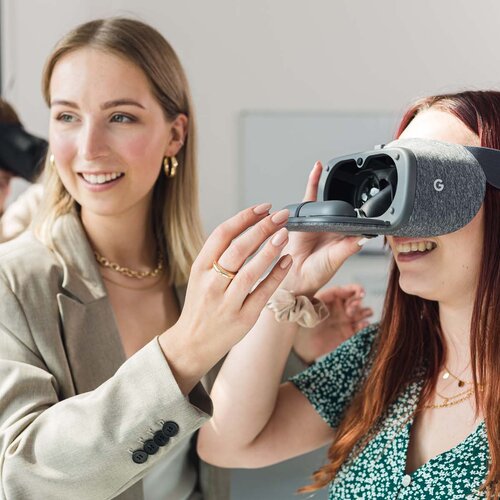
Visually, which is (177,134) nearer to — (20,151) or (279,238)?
(20,151)

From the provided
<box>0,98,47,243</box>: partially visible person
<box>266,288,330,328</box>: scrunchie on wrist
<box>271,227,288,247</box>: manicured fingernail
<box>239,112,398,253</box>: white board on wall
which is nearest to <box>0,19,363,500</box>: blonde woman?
<box>271,227,288,247</box>: manicured fingernail

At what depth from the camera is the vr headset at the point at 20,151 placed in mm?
1939

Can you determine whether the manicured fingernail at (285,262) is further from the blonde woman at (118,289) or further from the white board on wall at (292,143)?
the white board on wall at (292,143)

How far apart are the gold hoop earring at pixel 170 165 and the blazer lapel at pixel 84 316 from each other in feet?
0.75

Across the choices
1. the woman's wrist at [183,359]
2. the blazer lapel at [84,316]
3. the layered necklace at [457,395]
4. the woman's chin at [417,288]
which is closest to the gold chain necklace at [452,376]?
the layered necklace at [457,395]

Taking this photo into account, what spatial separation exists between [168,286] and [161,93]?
354 millimetres

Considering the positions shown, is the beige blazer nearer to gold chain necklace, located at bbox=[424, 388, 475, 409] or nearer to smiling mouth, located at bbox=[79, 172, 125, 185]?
smiling mouth, located at bbox=[79, 172, 125, 185]

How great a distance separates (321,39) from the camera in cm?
331

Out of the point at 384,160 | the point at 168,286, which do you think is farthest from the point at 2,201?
the point at 384,160

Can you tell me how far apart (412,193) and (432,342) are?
380 mm

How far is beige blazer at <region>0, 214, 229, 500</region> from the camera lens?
1.05 metres

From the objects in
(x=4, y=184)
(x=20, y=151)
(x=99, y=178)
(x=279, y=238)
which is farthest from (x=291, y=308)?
(x=4, y=184)

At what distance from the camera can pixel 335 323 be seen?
158 centimetres

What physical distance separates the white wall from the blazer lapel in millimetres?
1948
